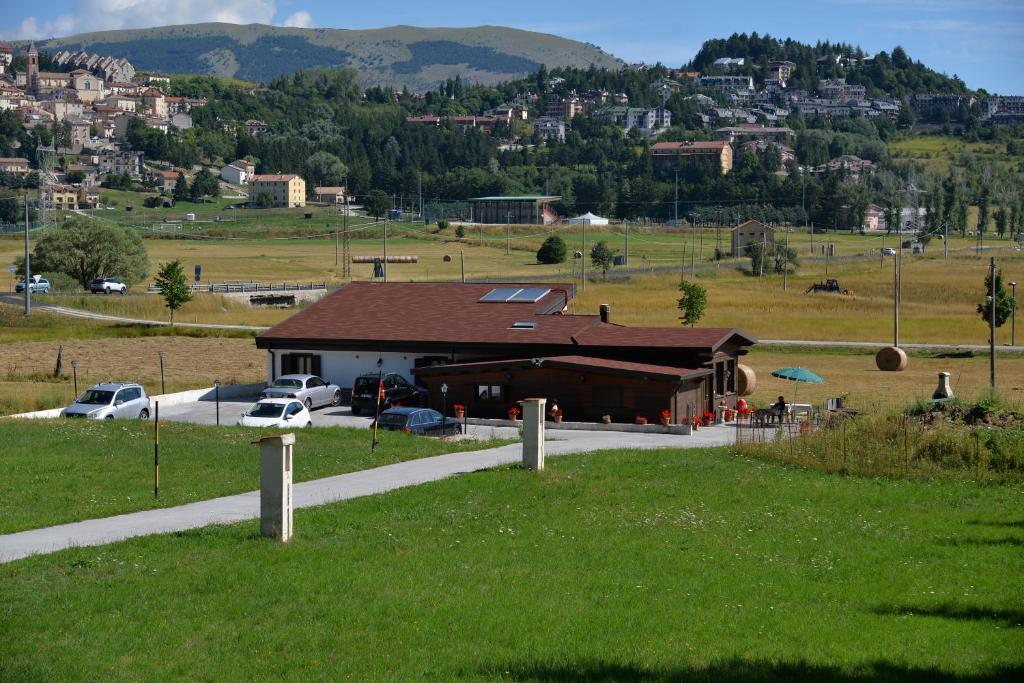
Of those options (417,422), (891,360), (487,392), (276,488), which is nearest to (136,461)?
(276,488)

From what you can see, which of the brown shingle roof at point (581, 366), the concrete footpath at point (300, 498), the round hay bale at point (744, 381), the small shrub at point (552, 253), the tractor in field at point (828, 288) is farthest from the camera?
the small shrub at point (552, 253)

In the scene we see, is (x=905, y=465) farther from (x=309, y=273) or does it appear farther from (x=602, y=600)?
(x=309, y=273)

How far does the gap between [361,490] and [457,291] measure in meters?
27.5

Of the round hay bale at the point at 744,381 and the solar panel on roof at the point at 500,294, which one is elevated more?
the solar panel on roof at the point at 500,294

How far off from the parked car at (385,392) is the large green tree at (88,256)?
63165 mm

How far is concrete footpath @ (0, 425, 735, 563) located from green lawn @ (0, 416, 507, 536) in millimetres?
498

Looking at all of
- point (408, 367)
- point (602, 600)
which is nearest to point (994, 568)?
point (602, 600)

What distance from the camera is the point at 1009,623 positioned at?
13.9m

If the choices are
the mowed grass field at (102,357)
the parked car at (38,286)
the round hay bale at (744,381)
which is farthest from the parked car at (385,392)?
the parked car at (38,286)

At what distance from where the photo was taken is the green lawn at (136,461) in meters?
21.1

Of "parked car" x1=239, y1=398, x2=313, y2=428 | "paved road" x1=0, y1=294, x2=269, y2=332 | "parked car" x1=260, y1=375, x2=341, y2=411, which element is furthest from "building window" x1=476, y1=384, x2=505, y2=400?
"paved road" x1=0, y1=294, x2=269, y2=332

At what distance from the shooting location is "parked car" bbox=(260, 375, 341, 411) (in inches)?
1645

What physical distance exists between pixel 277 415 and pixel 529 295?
47.9 ft

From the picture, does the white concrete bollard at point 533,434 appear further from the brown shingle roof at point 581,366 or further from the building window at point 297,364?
the building window at point 297,364
